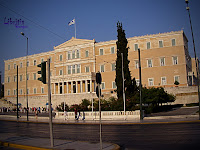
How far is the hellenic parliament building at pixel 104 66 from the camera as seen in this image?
5575cm

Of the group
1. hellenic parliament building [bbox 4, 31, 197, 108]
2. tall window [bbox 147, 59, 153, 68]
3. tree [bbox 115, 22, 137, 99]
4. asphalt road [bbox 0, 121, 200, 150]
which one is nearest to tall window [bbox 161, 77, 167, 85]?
hellenic parliament building [bbox 4, 31, 197, 108]

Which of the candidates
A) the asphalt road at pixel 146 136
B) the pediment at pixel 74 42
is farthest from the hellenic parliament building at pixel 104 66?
the asphalt road at pixel 146 136

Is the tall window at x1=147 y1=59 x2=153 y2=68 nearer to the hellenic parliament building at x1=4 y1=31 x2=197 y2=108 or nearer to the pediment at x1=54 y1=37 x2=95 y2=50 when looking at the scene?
the hellenic parliament building at x1=4 y1=31 x2=197 y2=108

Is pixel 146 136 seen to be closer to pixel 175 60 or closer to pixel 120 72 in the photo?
pixel 120 72

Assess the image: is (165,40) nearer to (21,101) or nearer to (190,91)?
(190,91)

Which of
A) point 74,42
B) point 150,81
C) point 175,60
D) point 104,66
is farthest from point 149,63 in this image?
point 74,42

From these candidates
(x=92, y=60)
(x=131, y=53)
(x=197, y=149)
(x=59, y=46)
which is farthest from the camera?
(x=59, y=46)

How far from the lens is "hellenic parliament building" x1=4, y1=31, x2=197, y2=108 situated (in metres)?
55.8

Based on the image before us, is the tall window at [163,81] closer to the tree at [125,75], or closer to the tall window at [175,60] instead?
the tall window at [175,60]

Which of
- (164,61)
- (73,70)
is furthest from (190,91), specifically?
(73,70)

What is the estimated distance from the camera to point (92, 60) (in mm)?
66062

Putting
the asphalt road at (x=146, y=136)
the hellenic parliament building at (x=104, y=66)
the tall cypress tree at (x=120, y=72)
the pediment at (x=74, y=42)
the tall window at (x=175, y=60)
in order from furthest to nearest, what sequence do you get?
the pediment at (x=74, y=42), the hellenic parliament building at (x=104, y=66), the tall window at (x=175, y=60), the tall cypress tree at (x=120, y=72), the asphalt road at (x=146, y=136)

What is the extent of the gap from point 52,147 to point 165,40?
52235 mm

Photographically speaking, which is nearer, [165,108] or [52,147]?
[52,147]
